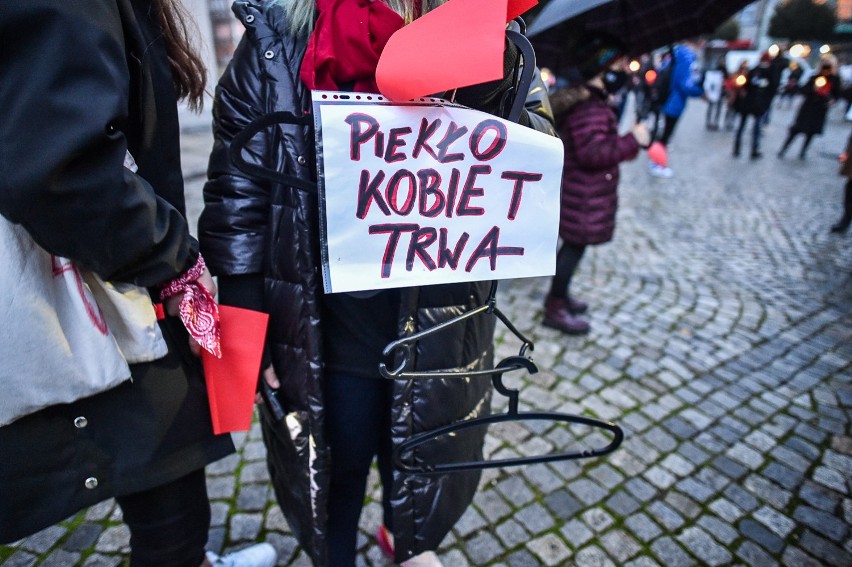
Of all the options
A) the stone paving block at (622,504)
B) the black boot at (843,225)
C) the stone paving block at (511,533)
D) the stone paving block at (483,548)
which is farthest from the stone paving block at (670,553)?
the black boot at (843,225)

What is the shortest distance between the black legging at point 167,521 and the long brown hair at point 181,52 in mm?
995

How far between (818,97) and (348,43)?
33.2 ft

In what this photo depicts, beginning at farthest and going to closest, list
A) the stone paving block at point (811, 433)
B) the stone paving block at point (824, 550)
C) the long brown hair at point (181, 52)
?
the stone paving block at point (811, 433) → the stone paving block at point (824, 550) → the long brown hair at point (181, 52)

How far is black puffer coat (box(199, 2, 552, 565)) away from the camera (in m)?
1.21

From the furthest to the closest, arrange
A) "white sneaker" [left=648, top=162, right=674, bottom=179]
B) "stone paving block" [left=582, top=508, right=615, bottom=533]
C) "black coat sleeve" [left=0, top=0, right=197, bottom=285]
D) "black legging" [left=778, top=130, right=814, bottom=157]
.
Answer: "black legging" [left=778, top=130, right=814, bottom=157] → "white sneaker" [left=648, top=162, right=674, bottom=179] → "stone paving block" [left=582, top=508, right=615, bottom=533] → "black coat sleeve" [left=0, top=0, right=197, bottom=285]

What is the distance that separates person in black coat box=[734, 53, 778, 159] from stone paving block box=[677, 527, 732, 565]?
9.85 meters

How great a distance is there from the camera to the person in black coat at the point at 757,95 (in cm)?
963

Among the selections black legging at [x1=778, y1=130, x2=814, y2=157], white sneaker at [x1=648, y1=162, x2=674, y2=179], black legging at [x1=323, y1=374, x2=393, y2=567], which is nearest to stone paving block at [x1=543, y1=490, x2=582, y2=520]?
black legging at [x1=323, y1=374, x2=393, y2=567]

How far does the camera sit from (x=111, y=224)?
94 cm

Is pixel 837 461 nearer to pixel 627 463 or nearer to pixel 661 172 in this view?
pixel 627 463

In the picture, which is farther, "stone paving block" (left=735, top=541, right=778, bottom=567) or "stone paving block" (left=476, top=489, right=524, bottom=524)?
"stone paving block" (left=476, top=489, right=524, bottom=524)

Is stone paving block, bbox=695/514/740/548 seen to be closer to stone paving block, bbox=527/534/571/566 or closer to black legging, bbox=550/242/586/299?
stone paving block, bbox=527/534/571/566

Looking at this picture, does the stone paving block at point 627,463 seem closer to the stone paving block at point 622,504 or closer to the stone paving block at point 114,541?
the stone paving block at point 622,504

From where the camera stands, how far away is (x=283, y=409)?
141 centimetres
